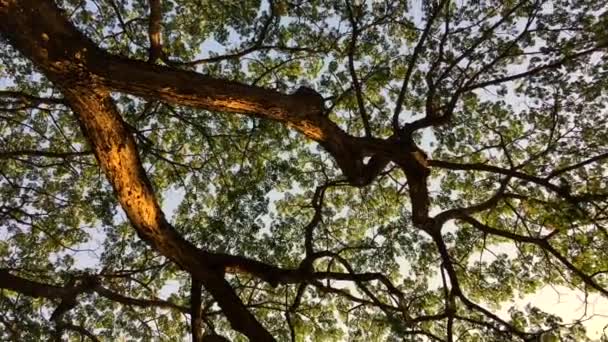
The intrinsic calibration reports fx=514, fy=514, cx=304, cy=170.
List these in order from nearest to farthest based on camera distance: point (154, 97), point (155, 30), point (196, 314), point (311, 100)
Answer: point (154, 97) → point (311, 100) → point (155, 30) → point (196, 314)

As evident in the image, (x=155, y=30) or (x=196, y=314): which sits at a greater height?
(x=155, y=30)

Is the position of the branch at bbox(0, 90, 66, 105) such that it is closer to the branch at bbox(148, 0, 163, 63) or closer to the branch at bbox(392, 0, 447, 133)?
the branch at bbox(148, 0, 163, 63)

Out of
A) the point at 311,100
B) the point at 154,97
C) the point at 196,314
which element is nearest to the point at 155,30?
the point at 154,97

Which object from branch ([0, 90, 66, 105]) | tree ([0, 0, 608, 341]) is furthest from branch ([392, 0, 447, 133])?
branch ([0, 90, 66, 105])

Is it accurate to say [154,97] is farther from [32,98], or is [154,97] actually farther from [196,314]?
[32,98]

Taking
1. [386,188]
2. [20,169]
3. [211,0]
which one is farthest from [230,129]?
[20,169]

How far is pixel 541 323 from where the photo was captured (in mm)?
8219

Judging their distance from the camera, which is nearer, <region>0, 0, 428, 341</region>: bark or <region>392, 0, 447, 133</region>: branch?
<region>0, 0, 428, 341</region>: bark

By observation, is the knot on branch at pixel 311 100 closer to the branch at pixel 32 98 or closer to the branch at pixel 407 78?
the branch at pixel 407 78

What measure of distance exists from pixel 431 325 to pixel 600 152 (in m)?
4.62

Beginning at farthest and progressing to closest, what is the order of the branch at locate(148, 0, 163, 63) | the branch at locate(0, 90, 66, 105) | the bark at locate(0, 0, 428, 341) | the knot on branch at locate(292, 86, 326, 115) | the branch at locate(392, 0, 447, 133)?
the branch at locate(0, 90, 66, 105)
the branch at locate(392, 0, 447, 133)
the branch at locate(148, 0, 163, 63)
the knot on branch at locate(292, 86, 326, 115)
the bark at locate(0, 0, 428, 341)

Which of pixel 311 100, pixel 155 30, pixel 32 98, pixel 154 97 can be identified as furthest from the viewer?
pixel 32 98

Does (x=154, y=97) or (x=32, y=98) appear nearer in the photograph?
(x=154, y=97)

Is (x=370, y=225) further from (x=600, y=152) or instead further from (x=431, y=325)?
(x=600, y=152)
